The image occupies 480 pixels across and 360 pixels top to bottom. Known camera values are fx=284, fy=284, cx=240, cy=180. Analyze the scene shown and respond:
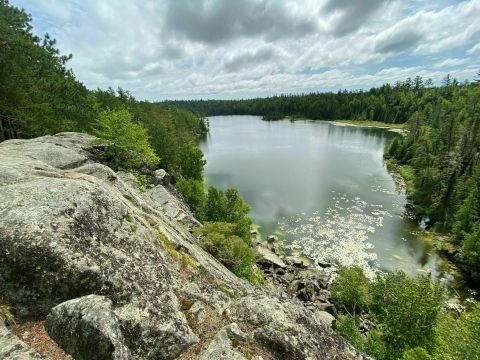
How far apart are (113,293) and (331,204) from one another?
1883 inches

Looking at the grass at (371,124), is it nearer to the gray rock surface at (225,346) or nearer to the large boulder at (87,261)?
the gray rock surface at (225,346)

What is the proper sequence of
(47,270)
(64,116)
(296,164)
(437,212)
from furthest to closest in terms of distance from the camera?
(296,164) → (437,212) → (64,116) → (47,270)

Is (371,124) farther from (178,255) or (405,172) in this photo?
(178,255)

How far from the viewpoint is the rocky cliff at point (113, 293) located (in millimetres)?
6770

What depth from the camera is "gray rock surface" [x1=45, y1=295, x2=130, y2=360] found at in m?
6.35

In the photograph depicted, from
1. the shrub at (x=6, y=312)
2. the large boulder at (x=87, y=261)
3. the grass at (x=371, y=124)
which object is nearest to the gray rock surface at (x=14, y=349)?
the shrub at (x=6, y=312)

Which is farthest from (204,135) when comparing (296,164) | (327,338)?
(327,338)

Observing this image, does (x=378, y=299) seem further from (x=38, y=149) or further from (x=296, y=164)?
(x=296, y=164)

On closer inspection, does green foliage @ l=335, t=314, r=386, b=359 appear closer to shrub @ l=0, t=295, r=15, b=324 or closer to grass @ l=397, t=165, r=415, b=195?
shrub @ l=0, t=295, r=15, b=324

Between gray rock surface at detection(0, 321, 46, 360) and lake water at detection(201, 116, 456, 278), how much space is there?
3386 cm

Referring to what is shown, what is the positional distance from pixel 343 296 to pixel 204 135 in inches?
5112

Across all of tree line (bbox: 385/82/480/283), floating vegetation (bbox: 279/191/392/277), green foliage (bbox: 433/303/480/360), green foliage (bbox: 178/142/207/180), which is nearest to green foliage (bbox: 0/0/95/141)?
green foliage (bbox: 178/142/207/180)

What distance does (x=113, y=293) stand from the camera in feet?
24.4

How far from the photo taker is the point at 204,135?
489 ft
